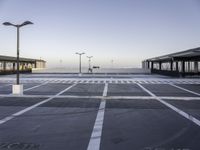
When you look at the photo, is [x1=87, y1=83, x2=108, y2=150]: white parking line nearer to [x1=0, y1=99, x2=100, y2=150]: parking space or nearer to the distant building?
[x1=0, y1=99, x2=100, y2=150]: parking space

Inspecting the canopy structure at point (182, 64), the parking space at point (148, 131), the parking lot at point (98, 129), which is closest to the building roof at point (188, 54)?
the canopy structure at point (182, 64)

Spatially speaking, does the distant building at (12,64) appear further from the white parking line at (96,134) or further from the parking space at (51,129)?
the white parking line at (96,134)

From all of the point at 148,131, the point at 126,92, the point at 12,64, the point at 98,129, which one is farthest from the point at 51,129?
the point at 12,64

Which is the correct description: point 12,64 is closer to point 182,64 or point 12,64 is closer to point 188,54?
point 182,64

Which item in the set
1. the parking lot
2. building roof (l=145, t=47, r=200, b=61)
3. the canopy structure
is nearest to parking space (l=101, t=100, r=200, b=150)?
the parking lot

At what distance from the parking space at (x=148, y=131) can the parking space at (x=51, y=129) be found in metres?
0.70

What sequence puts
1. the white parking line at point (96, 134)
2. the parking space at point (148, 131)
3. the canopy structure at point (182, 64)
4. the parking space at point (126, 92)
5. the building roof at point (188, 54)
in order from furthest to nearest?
the canopy structure at point (182, 64)
the building roof at point (188, 54)
the parking space at point (126, 92)
the parking space at point (148, 131)
the white parking line at point (96, 134)

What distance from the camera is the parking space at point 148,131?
778 centimetres

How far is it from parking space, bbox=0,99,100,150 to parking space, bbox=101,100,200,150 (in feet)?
2.31

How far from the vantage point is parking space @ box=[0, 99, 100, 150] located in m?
7.99

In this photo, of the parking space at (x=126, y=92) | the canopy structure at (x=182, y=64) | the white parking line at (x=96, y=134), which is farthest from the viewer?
the canopy structure at (x=182, y=64)

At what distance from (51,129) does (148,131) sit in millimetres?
3173

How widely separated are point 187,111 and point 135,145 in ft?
23.4

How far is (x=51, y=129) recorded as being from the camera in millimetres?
9711
